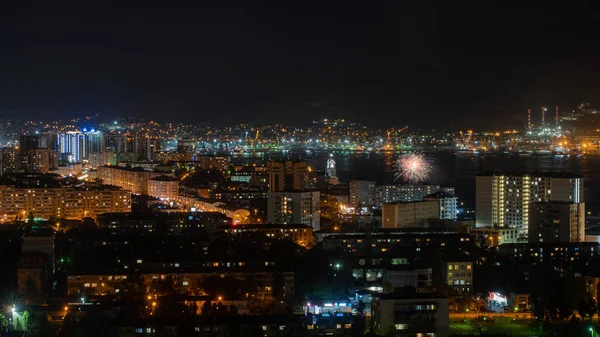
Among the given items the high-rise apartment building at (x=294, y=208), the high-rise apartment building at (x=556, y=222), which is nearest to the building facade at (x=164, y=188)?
the high-rise apartment building at (x=294, y=208)

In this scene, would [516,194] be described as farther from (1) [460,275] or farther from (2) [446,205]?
(1) [460,275]

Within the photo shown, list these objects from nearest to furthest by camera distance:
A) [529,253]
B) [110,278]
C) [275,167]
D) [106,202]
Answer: [110,278] < [529,253] < [106,202] < [275,167]

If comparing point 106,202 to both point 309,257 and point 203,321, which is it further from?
point 203,321

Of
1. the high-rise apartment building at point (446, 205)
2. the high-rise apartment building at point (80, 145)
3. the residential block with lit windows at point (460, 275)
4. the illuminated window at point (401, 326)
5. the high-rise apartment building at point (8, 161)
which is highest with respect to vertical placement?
the high-rise apartment building at point (80, 145)

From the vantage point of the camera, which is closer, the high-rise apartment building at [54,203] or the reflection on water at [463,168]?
the high-rise apartment building at [54,203]

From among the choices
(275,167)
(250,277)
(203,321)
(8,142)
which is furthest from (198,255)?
(8,142)

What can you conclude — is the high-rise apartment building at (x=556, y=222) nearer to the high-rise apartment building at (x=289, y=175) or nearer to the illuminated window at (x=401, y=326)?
the illuminated window at (x=401, y=326)

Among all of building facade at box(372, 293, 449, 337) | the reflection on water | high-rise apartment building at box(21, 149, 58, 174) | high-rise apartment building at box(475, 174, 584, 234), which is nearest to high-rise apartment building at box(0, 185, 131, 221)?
high-rise apartment building at box(475, 174, 584, 234)
